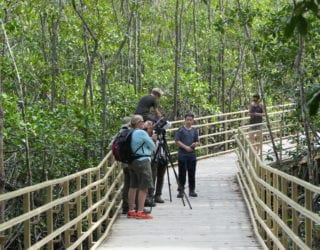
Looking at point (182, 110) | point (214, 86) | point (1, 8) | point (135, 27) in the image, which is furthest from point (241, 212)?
point (214, 86)

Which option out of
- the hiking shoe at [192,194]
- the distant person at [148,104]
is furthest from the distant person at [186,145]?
the distant person at [148,104]

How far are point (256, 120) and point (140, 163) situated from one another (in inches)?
359

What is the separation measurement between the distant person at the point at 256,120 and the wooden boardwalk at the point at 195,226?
3860mm

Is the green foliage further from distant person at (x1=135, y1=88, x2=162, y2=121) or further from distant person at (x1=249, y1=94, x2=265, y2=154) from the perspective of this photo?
distant person at (x1=135, y1=88, x2=162, y2=121)

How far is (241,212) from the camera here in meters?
11.4

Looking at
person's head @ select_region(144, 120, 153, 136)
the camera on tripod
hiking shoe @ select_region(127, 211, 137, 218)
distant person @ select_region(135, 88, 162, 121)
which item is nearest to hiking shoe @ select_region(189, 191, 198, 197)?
distant person @ select_region(135, 88, 162, 121)

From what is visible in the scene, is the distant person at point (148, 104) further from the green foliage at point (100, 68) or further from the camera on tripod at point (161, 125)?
the green foliage at point (100, 68)

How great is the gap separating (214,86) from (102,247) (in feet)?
73.0

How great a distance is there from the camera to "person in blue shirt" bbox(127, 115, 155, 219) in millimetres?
9891

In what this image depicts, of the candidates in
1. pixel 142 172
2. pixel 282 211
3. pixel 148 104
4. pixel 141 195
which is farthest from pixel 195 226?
pixel 282 211

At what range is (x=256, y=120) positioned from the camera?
18.7 meters

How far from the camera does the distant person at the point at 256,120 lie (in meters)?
18.0

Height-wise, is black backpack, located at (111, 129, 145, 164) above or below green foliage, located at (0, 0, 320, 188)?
below

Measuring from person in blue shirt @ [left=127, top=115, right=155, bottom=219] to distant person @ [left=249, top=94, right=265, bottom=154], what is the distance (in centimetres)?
785
